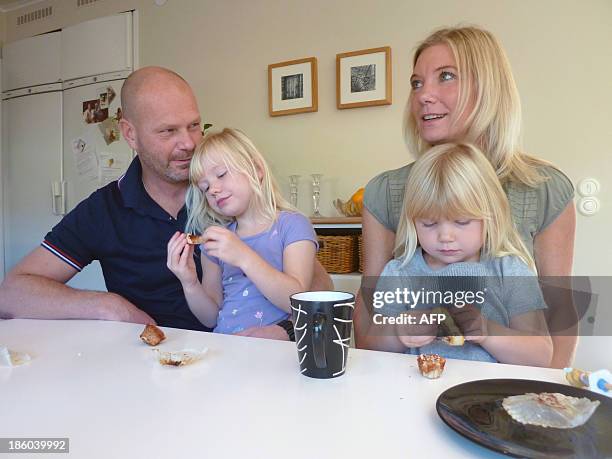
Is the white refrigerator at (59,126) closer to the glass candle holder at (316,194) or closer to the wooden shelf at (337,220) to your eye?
the glass candle holder at (316,194)

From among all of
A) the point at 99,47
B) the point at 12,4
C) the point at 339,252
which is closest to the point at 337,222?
the point at 339,252

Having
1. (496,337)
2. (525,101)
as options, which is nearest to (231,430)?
(496,337)

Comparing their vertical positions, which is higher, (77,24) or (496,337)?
(77,24)

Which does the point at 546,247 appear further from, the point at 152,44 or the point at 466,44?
the point at 152,44

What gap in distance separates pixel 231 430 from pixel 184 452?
6 cm

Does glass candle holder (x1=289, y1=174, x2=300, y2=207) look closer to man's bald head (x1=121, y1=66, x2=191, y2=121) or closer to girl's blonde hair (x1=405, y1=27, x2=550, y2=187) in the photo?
man's bald head (x1=121, y1=66, x2=191, y2=121)

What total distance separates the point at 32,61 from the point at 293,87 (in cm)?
245

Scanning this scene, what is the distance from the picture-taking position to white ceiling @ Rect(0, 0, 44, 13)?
4172 mm

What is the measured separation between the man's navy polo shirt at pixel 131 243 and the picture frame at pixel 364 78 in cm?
160

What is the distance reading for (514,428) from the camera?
453 millimetres

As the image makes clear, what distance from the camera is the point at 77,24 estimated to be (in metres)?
3.78

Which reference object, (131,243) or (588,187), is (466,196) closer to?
(131,243)

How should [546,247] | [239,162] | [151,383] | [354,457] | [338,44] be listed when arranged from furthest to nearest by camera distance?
[338,44] → [239,162] → [546,247] → [151,383] → [354,457]

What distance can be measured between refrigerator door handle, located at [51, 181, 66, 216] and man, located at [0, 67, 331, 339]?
255 cm
